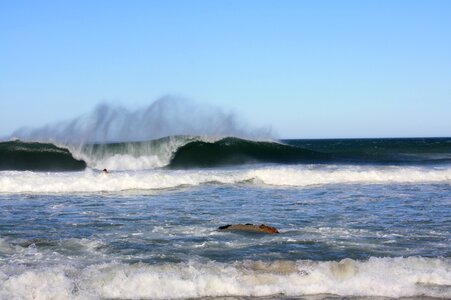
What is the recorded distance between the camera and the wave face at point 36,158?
26.1 m

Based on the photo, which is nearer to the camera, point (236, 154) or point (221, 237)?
point (221, 237)

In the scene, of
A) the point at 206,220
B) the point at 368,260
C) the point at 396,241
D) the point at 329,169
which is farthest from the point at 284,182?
the point at 368,260

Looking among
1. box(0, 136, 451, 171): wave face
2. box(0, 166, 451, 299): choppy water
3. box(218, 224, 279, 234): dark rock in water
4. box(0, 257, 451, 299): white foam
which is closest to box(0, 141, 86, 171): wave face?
box(0, 136, 451, 171): wave face

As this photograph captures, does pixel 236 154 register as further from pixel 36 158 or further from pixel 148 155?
pixel 36 158

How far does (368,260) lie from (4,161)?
78.7 ft

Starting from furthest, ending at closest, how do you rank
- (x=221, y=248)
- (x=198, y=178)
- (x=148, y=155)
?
1. (x=148, y=155)
2. (x=198, y=178)
3. (x=221, y=248)

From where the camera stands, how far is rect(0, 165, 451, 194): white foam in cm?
1658

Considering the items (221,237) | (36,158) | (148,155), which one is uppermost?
(148,155)

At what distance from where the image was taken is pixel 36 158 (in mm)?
27750

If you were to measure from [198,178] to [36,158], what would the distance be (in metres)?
12.5

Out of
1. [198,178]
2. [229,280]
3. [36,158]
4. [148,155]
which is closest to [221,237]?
[229,280]

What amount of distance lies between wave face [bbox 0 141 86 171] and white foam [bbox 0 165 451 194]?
7254 millimetres

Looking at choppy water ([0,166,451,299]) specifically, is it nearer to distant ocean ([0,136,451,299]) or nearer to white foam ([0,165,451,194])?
distant ocean ([0,136,451,299])

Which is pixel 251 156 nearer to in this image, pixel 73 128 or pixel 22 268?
pixel 73 128
